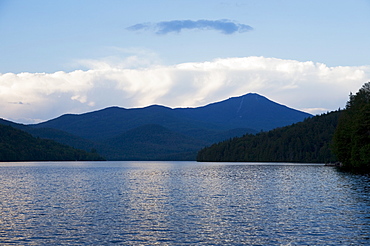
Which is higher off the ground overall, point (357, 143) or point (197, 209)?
point (357, 143)

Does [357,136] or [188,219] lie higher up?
[357,136]

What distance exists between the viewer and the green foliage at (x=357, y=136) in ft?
412

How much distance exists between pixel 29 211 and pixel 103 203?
11.4m

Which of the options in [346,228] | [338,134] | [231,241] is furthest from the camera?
[338,134]

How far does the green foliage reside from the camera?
412 ft

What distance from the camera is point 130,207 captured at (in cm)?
6031

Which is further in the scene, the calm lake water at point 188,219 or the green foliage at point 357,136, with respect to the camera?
the green foliage at point 357,136

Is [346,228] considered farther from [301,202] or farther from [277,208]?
[301,202]

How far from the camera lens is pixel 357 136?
12988 cm

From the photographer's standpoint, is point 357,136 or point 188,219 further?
point 357,136

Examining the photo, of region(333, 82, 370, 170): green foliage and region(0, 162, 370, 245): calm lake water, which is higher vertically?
region(333, 82, 370, 170): green foliage

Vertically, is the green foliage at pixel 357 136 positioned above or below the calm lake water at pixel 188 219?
above

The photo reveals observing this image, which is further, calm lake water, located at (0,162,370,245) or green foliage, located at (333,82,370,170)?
green foliage, located at (333,82,370,170)

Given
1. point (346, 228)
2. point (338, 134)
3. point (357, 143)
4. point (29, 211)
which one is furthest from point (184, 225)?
point (338, 134)
